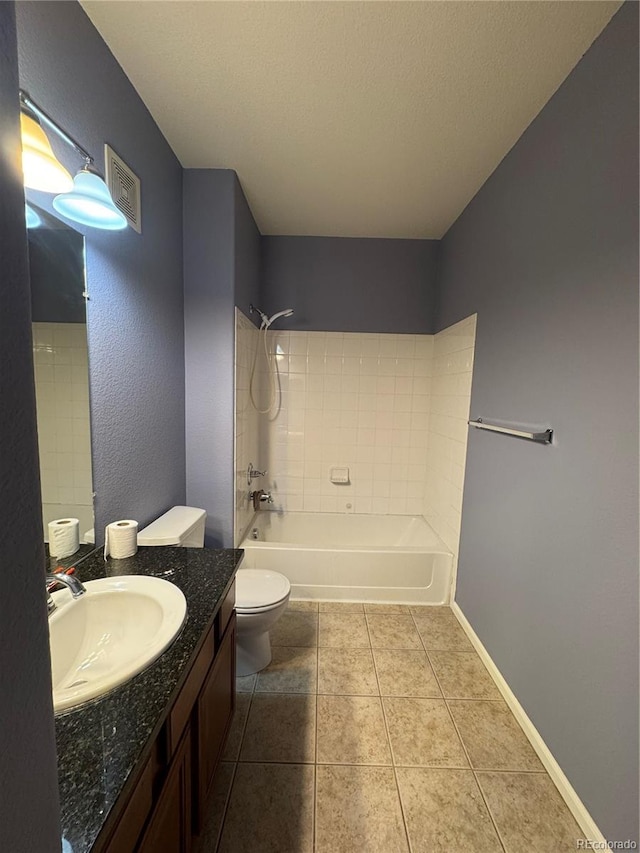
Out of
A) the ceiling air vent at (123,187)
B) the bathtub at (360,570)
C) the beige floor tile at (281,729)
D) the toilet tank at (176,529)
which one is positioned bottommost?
the beige floor tile at (281,729)

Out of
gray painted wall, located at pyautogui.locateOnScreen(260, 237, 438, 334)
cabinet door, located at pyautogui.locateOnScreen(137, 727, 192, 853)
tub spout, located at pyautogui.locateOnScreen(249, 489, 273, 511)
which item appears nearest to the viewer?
cabinet door, located at pyautogui.locateOnScreen(137, 727, 192, 853)

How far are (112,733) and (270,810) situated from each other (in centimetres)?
93

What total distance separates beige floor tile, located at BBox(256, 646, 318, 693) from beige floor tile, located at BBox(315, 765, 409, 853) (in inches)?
15.6

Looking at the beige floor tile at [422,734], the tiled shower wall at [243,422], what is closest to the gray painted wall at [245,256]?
the tiled shower wall at [243,422]

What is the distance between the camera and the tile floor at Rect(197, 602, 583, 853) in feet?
3.85

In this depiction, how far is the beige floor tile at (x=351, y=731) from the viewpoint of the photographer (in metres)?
1.41

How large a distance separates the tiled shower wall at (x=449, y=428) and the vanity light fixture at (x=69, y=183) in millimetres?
1932

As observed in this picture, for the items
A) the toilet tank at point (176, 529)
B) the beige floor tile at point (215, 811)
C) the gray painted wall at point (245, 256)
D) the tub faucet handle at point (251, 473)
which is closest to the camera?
the beige floor tile at point (215, 811)

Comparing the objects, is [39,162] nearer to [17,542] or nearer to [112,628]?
[17,542]

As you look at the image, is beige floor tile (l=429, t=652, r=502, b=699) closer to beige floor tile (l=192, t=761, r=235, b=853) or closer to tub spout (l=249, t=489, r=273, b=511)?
beige floor tile (l=192, t=761, r=235, b=853)

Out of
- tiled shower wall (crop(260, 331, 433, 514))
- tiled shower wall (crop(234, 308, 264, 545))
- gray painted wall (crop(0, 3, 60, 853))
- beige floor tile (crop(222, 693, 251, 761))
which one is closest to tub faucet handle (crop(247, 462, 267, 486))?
tiled shower wall (crop(234, 308, 264, 545))

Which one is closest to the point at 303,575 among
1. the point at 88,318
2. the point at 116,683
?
the point at 116,683

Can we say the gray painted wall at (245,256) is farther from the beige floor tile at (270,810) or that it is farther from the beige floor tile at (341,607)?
the beige floor tile at (270,810)

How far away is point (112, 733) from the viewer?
0.68 metres
